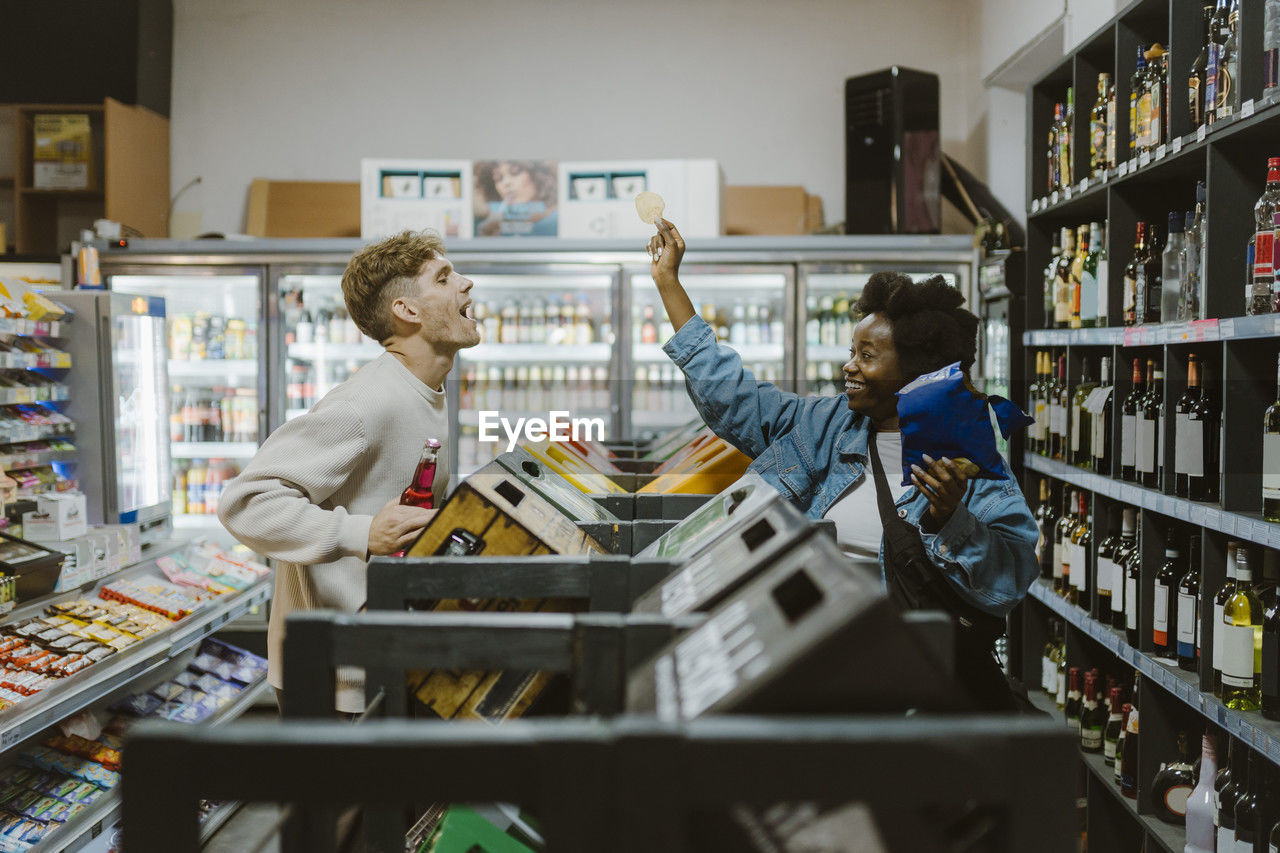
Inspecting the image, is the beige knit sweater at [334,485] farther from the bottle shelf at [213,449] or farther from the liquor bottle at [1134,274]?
the bottle shelf at [213,449]

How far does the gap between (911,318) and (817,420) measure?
34 cm

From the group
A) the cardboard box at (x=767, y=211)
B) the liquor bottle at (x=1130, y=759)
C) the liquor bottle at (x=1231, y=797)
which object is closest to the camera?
the liquor bottle at (x=1231, y=797)


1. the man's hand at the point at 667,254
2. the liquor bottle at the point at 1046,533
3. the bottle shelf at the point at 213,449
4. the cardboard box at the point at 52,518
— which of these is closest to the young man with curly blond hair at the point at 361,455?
the man's hand at the point at 667,254

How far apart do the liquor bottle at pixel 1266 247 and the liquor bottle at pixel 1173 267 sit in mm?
439

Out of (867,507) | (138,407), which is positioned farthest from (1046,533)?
(138,407)

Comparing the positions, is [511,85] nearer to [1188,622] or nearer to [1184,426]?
[1184,426]

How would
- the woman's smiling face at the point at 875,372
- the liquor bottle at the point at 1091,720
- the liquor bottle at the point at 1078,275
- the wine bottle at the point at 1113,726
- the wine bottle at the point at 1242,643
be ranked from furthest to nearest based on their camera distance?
the liquor bottle at the point at 1078,275 < the liquor bottle at the point at 1091,720 < the wine bottle at the point at 1113,726 < the wine bottle at the point at 1242,643 < the woman's smiling face at the point at 875,372

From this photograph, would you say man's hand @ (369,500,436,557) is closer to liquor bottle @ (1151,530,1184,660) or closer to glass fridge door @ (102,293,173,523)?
liquor bottle @ (1151,530,1184,660)

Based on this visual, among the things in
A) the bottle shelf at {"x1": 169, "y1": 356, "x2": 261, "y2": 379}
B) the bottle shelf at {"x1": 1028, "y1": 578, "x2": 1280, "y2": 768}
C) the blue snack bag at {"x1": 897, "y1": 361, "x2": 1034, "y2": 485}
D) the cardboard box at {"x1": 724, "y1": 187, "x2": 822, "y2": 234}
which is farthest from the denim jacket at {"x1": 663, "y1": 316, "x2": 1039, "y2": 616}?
the bottle shelf at {"x1": 169, "y1": 356, "x2": 261, "y2": 379}

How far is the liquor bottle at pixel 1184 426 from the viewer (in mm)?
2578

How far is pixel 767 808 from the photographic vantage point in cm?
72

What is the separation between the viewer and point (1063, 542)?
142 inches

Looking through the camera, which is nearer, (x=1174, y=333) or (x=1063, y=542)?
(x=1174, y=333)

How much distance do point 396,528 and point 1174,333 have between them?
213 cm
